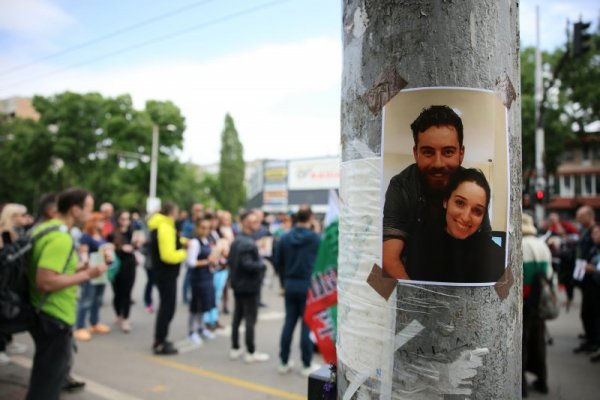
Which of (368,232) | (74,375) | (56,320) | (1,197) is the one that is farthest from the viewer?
(1,197)

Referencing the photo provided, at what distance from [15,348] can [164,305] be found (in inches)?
81.4

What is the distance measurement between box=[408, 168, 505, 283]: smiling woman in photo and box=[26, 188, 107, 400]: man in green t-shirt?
9.61ft

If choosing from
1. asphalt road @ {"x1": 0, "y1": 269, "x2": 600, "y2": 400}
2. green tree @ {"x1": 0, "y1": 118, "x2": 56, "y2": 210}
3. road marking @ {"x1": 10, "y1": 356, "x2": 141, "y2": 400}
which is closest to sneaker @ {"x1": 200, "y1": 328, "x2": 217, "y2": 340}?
asphalt road @ {"x1": 0, "y1": 269, "x2": 600, "y2": 400}

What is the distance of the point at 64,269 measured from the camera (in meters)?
3.41

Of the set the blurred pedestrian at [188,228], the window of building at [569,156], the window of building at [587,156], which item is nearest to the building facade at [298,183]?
the blurred pedestrian at [188,228]

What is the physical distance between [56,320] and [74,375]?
224 cm

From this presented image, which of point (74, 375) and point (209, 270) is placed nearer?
point (74, 375)

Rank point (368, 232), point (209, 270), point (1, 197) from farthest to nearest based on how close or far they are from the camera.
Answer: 1. point (1, 197)
2. point (209, 270)
3. point (368, 232)

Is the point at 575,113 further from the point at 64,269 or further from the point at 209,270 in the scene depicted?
the point at 64,269

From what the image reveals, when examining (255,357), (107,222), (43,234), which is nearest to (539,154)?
(255,357)

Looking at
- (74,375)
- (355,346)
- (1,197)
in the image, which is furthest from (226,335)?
(1,197)

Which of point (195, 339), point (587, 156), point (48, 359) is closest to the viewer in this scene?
point (48, 359)

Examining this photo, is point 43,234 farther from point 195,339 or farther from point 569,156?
point 569,156

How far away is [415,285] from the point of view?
1348 millimetres
